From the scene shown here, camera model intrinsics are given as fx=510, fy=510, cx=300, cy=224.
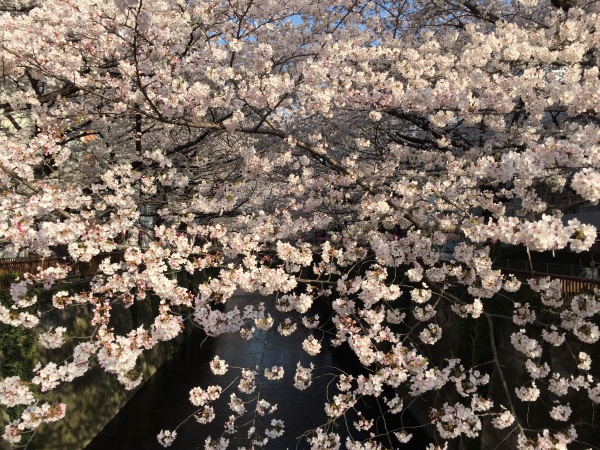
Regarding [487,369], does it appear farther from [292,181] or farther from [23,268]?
[23,268]

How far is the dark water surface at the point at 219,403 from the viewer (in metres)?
14.5

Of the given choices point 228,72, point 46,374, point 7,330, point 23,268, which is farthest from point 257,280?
point 23,268

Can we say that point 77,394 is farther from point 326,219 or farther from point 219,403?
point 326,219

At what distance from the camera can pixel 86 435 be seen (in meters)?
14.1

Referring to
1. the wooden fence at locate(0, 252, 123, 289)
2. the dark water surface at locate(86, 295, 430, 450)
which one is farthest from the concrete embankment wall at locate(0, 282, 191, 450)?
the wooden fence at locate(0, 252, 123, 289)

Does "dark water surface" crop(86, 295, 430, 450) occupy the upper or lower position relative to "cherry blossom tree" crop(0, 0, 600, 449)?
lower

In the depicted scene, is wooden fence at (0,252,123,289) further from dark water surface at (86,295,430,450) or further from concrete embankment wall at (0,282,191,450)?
dark water surface at (86,295,430,450)

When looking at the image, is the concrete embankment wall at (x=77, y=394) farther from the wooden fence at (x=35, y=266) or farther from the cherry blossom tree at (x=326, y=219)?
the cherry blossom tree at (x=326, y=219)

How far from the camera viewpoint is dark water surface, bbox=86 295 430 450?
572 inches

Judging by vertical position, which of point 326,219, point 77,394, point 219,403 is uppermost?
point 326,219

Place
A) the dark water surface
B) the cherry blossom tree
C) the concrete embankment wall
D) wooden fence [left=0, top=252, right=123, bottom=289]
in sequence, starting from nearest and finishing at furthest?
the cherry blossom tree < wooden fence [left=0, top=252, right=123, bottom=289] < the concrete embankment wall < the dark water surface

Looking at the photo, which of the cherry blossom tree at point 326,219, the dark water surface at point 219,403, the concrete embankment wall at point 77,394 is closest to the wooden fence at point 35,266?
the concrete embankment wall at point 77,394

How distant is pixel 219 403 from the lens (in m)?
17.3

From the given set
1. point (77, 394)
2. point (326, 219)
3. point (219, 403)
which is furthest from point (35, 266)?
point (326, 219)
